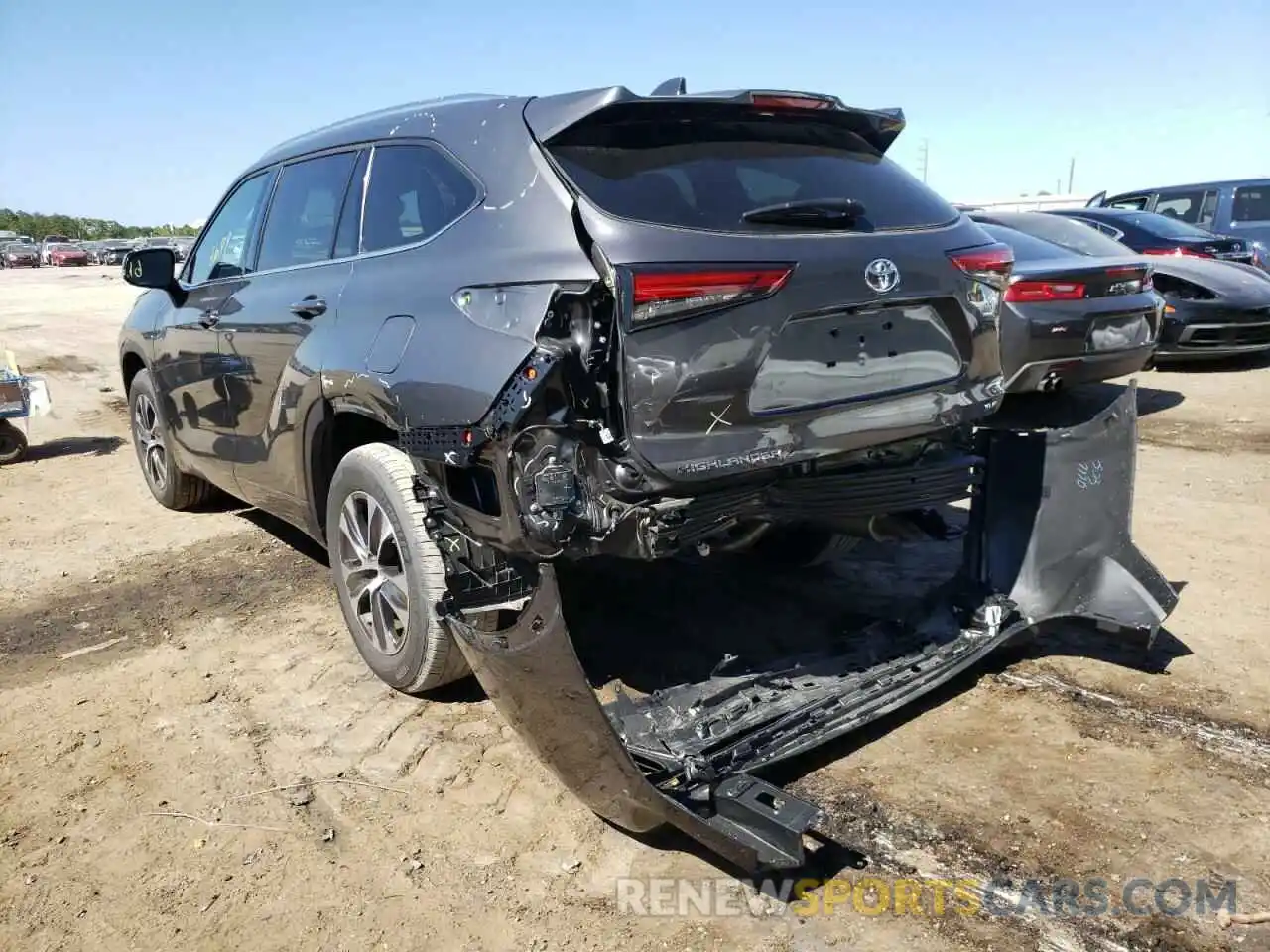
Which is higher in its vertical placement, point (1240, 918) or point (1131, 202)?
point (1131, 202)

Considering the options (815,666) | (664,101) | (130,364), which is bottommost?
(815,666)

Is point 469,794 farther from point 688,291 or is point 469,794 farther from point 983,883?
point 688,291

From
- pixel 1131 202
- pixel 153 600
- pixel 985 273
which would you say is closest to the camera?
pixel 985 273

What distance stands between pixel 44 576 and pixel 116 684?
5.42 ft

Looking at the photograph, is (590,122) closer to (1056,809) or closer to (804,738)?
(804,738)

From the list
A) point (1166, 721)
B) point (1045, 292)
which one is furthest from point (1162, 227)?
point (1166, 721)

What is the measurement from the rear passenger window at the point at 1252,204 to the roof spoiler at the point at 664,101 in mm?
11888

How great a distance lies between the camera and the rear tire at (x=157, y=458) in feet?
18.5

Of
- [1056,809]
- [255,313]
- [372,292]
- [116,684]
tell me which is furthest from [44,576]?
[1056,809]

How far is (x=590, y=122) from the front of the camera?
8.95 feet

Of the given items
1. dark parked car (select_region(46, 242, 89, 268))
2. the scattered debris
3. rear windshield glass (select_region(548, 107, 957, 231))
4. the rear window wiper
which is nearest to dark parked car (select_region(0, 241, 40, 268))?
dark parked car (select_region(46, 242, 89, 268))

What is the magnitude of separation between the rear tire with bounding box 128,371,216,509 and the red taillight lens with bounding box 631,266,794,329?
401 cm

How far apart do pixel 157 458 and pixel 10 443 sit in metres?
2.55

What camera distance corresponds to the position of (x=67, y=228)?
9362cm
